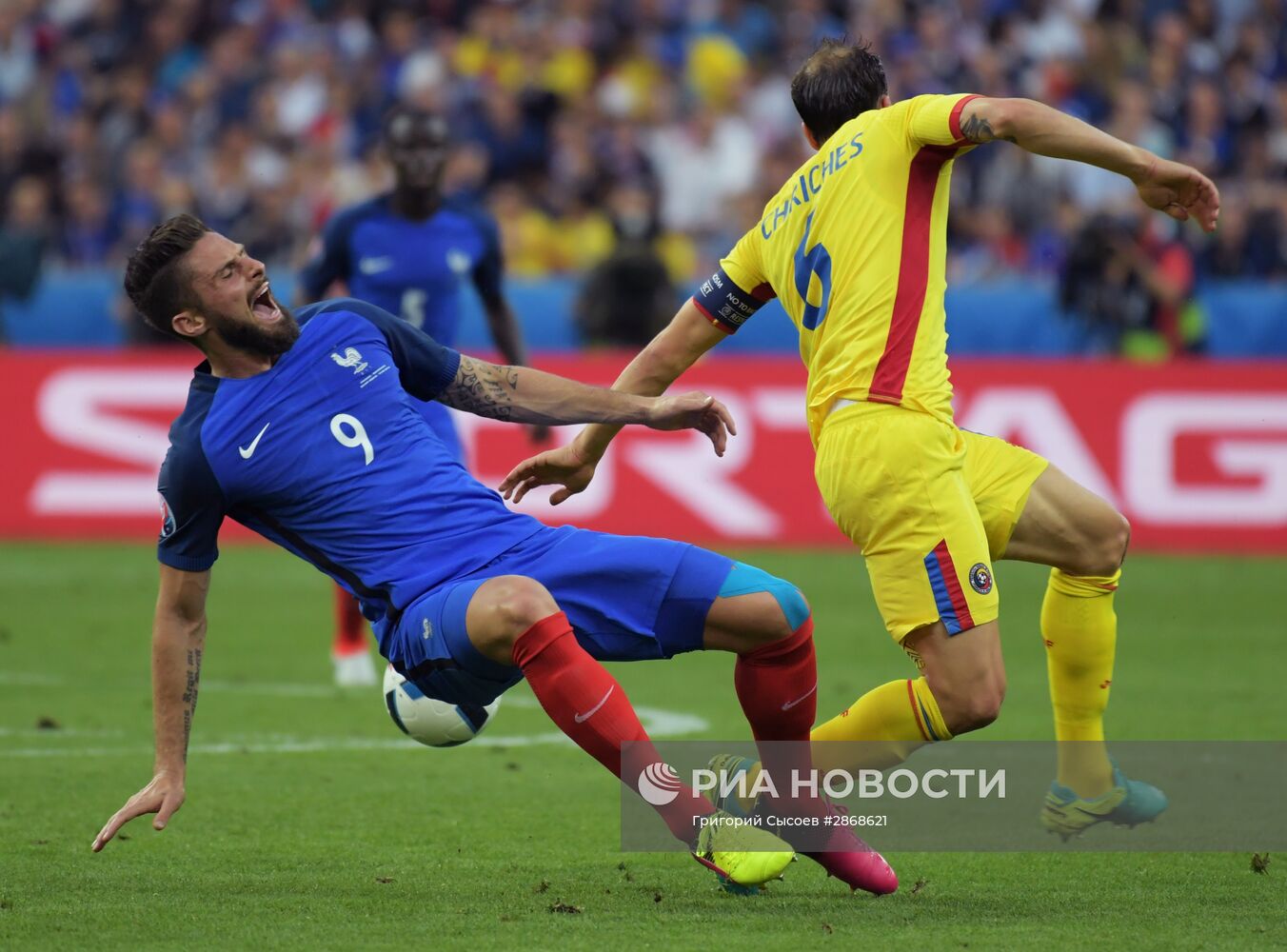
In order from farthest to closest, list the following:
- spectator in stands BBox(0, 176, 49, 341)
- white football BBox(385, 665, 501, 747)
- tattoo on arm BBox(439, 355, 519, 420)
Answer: spectator in stands BBox(0, 176, 49, 341)
white football BBox(385, 665, 501, 747)
tattoo on arm BBox(439, 355, 519, 420)

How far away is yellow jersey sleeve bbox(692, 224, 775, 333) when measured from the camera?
579 cm

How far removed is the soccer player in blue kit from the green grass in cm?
32

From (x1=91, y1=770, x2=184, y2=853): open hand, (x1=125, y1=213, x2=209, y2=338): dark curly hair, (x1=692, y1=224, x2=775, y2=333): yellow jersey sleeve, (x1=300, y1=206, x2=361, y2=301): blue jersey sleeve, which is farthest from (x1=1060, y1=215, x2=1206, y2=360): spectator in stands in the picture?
(x1=91, y1=770, x2=184, y2=853): open hand

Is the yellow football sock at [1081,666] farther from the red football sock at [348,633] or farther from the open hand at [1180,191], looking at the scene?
the red football sock at [348,633]

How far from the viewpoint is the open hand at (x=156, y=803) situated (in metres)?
5.08

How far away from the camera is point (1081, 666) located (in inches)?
240

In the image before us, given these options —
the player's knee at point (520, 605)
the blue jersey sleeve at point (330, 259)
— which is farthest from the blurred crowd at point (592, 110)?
the player's knee at point (520, 605)

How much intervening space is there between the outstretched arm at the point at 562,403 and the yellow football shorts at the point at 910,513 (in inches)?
14.5

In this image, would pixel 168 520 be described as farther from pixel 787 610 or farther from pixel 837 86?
pixel 837 86

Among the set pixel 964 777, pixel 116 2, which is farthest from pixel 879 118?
pixel 116 2

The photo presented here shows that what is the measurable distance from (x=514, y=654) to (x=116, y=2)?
57.1 feet

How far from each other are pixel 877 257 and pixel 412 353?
1.35 metres

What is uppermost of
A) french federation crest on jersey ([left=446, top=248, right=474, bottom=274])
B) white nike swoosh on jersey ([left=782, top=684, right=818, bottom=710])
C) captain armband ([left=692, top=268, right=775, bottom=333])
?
captain armband ([left=692, top=268, right=775, bottom=333])

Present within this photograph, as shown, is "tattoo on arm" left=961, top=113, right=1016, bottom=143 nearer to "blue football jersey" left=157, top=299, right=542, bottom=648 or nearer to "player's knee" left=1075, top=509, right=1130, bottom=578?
"player's knee" left=1075, top=509, right=1130, bottom=578
